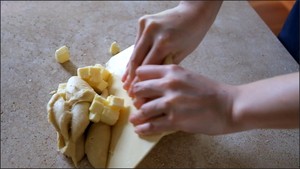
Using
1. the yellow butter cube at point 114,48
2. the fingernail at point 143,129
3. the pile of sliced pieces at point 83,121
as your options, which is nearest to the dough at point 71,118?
the pile of sliced pieces at point 83,121

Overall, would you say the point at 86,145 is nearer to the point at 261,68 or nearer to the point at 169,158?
the point at 169,158

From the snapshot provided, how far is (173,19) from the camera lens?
62 cm

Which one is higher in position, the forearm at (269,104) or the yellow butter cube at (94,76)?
the forearm at (269,104)

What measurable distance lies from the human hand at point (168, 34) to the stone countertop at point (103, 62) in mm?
178

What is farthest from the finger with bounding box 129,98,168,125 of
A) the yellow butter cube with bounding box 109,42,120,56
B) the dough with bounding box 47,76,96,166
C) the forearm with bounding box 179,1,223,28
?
the yellow butter cube with bounding box 109,42,120,56

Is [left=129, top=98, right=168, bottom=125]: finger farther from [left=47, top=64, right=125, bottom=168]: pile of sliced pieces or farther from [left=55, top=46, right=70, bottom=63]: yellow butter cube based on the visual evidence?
[left=55, top=46, right=70, bottom=63]: yellow butter cube

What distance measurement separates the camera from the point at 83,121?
1.94ft

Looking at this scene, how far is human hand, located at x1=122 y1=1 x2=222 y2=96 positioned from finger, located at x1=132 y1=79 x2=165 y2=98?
0.04 m

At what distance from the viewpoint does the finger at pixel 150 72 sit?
0.55m

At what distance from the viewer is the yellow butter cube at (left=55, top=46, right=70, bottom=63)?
797 millimetres

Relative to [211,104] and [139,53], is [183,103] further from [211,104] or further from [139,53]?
[139,53]

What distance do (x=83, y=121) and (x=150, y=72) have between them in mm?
153

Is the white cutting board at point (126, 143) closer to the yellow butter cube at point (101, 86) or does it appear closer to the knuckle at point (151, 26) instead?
the yellow butter cube at point (101, 86)

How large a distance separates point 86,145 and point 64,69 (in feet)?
0.85
